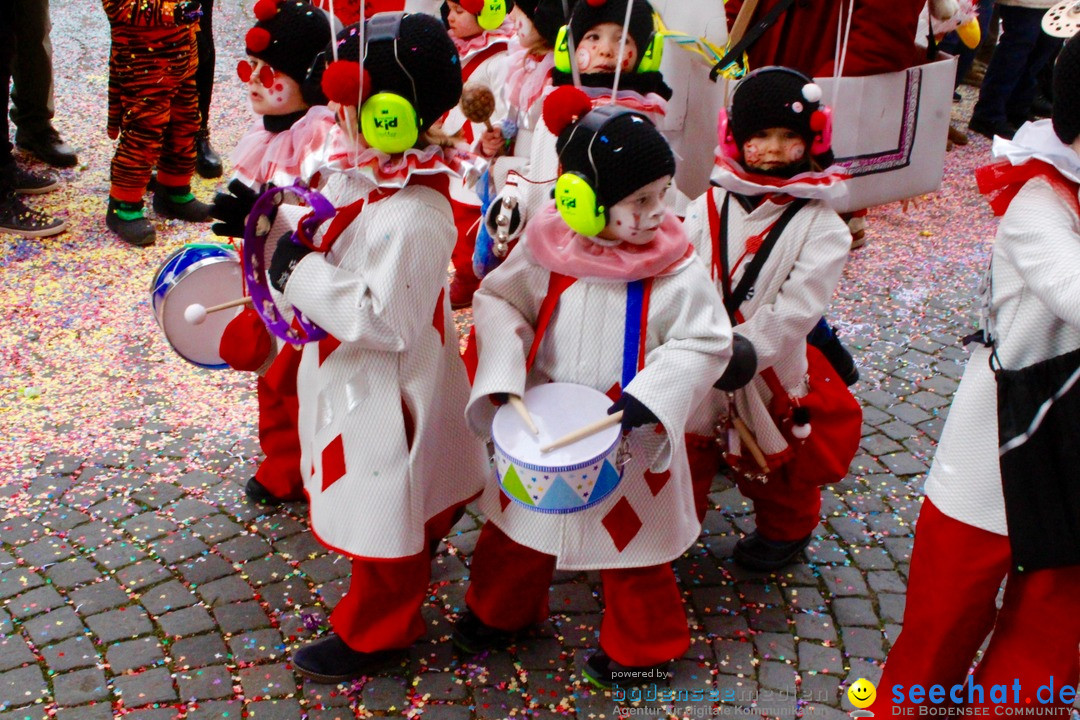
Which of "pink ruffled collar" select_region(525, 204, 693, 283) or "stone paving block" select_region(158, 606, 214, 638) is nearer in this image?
"pink ruffled collar" select_region(525, 204, 693, 283)

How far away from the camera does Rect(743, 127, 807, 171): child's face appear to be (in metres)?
3.18

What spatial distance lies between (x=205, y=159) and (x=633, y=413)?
15.8 ft

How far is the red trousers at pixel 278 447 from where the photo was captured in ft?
12.1

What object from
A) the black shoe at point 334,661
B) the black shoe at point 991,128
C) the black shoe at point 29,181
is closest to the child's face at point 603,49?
the black shoe at point 334,661

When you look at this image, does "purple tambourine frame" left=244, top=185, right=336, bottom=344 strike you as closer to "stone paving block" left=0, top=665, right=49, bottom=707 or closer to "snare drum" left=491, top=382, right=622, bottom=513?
"snare drum" left=491, top=382, right=622, bottom=513

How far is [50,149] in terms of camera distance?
6430mm

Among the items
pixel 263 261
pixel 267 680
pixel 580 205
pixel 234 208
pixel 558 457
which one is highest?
pixel 580 205

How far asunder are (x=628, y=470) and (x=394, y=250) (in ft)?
2.87

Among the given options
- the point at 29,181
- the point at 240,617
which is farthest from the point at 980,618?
the point at 29,181

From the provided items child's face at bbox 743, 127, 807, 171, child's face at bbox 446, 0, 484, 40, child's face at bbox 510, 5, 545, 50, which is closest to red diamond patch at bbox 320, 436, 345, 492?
child's face at bbox 743, 127, 807, 171

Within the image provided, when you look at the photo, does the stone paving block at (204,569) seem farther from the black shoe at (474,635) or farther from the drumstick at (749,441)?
the drumstick at (749,441)

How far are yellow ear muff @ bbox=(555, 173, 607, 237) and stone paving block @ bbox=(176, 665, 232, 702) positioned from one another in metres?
1.68

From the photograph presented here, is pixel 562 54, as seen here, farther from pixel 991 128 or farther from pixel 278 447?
pixel 991 128

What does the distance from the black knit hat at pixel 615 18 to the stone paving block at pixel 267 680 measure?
94.9 inches
